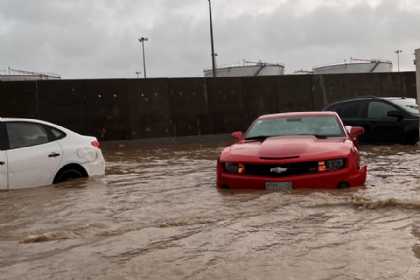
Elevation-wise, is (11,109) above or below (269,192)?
above

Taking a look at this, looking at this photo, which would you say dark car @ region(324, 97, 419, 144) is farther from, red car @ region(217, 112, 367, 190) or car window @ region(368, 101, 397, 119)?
red car @ region(217, 112, 367, 190)

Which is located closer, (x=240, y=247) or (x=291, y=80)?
(x=240, y=247)

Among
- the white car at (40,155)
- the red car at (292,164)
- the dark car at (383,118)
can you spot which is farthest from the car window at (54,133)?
the dark car at (383,118)

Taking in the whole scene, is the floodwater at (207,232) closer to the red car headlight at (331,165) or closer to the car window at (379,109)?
the red car headlight at (331,165)

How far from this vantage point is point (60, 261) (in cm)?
506

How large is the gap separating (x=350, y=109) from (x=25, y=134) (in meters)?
9.12

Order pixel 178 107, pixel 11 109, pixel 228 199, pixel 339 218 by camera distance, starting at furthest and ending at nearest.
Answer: pixel 178 107 < pixel 11 109 < pixel 228 199 < pixel 339 218

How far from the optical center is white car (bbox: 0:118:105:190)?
352 inches

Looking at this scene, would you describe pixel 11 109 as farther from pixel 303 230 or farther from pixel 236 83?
pixel 303 230

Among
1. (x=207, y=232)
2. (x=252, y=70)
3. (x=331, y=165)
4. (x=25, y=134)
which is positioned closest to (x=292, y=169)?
(x=331, y=165)

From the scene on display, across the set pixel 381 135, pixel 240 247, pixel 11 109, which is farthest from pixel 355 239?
pixel 11 109

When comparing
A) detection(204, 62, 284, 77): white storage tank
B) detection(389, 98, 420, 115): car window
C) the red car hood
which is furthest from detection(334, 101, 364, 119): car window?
detection(204, 62, 284, 77): white storage tank

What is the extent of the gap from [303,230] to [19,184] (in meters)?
4.81

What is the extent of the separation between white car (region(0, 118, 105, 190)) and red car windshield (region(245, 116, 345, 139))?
2595 mm
